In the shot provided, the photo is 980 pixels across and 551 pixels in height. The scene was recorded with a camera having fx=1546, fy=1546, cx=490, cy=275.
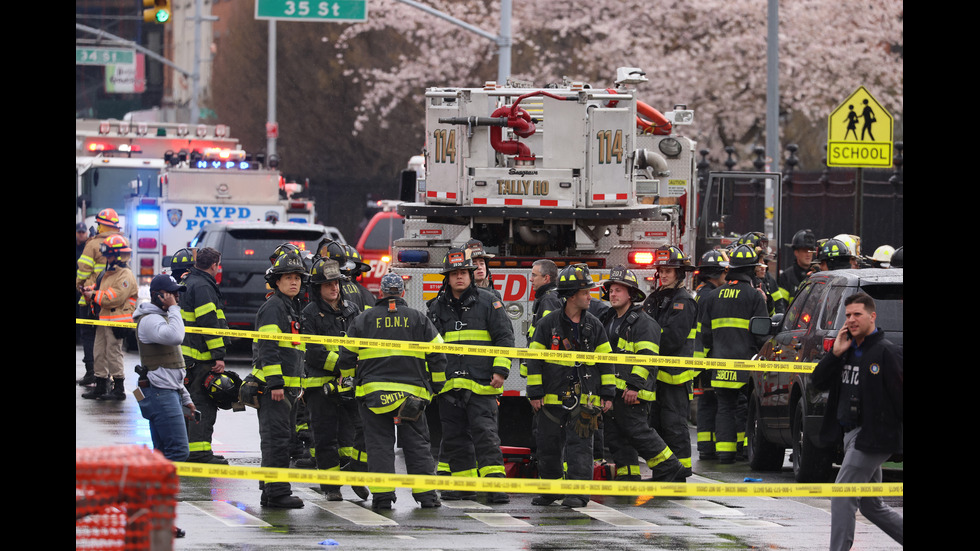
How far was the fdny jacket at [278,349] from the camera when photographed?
1048 centimetres

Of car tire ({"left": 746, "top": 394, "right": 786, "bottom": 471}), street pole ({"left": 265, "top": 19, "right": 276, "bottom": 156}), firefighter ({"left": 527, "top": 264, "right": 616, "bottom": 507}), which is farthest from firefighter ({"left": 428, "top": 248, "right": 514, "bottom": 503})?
street pole ({"left": 265, "top": 19, "right": 276, "bottom": 156})

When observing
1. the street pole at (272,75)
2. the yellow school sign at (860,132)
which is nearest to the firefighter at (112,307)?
the yellow school sign at (860,132)

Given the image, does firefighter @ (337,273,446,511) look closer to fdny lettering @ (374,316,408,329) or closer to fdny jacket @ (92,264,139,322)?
fdny lettering @ (374,316,408,329)

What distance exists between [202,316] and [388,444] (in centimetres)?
245

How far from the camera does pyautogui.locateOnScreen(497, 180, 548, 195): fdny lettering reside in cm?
1341

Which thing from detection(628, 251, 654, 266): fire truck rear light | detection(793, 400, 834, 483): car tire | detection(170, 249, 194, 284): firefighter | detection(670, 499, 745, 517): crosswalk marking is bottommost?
detection(670, 499, 745, 517): crosswalk marking

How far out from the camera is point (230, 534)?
9.22m

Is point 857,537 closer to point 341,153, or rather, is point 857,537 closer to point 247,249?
point 247,249

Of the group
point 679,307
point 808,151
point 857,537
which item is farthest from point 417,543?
point 808,151

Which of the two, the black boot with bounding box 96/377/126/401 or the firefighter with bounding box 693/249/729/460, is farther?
the black boot with bounding box 96/377/126/401

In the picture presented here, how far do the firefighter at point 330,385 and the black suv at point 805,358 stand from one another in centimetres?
317

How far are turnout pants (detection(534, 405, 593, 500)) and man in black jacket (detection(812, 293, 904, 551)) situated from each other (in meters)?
2.59

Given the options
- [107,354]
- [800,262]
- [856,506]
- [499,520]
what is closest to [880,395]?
[856,506]

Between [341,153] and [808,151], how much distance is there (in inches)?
557
